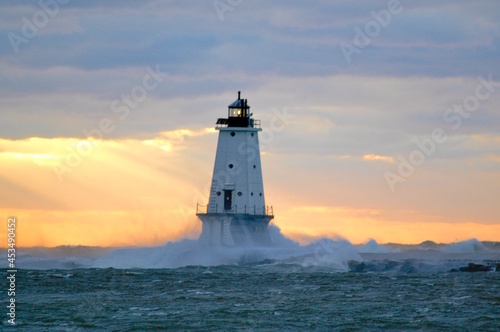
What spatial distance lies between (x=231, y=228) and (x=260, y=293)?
2465cm

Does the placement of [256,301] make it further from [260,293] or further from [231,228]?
[231,228]

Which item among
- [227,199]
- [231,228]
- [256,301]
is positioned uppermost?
[227,199]

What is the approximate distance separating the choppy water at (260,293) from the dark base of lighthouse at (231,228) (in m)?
0.97

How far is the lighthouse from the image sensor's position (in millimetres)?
74750

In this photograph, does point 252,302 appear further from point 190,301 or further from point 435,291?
point 435,291

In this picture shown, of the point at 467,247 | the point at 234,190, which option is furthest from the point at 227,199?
the point at 467,247

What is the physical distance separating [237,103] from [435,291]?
98.7 ft

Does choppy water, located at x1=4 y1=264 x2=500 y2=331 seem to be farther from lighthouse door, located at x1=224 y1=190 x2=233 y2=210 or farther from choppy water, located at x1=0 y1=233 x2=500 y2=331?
lighthouse door, located at x1=224 y1=190 x2=233 y2=210

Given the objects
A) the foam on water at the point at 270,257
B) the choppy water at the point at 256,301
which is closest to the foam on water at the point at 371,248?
the foam on water at the point at 270,257

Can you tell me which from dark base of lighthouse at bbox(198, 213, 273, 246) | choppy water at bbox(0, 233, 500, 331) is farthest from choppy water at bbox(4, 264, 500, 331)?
dark base of lighthouse at bbox(198, 213, 273, 246)

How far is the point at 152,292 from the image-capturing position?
50719 millimetres

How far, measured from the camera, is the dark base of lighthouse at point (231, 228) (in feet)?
244

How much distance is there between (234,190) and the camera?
7488cm

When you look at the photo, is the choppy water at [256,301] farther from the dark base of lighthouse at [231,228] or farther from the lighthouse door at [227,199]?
the lighthouse door at [227,199]
